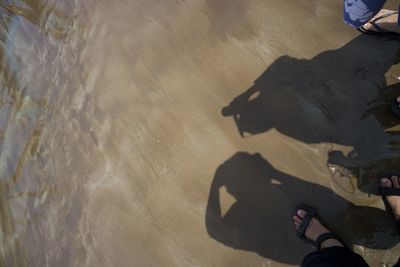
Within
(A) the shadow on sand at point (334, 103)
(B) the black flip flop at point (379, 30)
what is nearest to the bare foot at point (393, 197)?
(A) the shadow on sand at point (334, 103)

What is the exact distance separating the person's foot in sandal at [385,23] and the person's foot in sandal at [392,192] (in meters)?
1.08

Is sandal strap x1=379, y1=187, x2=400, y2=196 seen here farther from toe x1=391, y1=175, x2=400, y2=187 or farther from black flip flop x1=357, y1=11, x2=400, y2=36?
black flip flop x1=357, y1=11, x2=400, y2=36

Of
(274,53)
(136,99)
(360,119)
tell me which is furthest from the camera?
(136,99)

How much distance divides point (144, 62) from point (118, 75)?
0.28 m

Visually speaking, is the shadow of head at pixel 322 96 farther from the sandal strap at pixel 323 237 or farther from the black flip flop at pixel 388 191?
the sandal strap at pixel 323 237

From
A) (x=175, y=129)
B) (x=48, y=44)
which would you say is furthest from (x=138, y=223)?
(x=48, y=44)

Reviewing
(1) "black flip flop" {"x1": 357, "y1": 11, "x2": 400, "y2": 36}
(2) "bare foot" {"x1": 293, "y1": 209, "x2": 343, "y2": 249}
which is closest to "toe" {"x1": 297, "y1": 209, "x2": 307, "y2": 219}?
(2) "bare foot" {"x1": 293, "y1": 209, "x2": 343, "y2": 249}

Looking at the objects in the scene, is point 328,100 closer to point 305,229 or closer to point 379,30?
point 379,30

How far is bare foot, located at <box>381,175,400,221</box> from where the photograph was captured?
7.91 feet

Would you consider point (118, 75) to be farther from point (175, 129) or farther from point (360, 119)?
point (360, 119)

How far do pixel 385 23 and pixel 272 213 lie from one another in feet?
5.41

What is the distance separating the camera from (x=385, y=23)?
2.59 m

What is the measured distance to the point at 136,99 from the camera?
10.3 feet

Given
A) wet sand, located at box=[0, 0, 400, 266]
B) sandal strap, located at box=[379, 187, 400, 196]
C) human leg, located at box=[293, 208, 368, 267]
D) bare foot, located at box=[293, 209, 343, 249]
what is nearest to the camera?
human leg, located at box=[293, 208, 368, 267]
